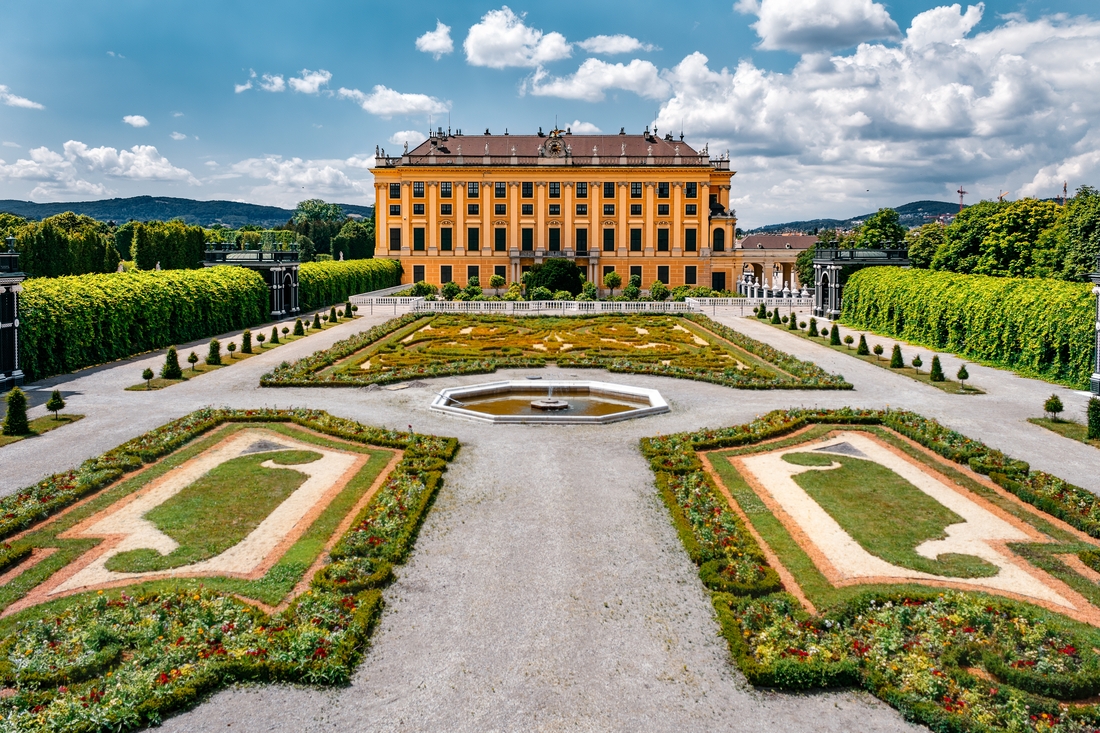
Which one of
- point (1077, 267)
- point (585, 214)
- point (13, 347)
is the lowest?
point (13, 347)

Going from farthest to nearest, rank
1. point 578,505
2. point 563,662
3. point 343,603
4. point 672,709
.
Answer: point 578,505 < point 343,603 < point 563,662 < point 672,709

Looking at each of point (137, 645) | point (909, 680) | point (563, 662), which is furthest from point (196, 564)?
point (909, 680)

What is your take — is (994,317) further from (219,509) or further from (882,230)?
(882,230)

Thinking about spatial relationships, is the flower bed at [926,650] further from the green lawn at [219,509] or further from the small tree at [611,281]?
the small tree at [611,281]

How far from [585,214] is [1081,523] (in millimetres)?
74118

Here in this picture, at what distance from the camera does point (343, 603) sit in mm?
12711

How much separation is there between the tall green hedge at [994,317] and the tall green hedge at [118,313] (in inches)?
1579

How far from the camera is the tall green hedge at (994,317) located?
31.9 metres

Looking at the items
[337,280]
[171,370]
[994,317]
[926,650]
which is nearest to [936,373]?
[994,317]

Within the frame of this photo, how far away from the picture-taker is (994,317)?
37.5m

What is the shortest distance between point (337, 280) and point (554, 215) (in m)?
29.0

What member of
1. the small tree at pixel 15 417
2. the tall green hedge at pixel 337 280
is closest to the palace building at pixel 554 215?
the tall green hedge at pixel 337 280

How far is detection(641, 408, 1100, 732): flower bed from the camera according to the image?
33.1 ft

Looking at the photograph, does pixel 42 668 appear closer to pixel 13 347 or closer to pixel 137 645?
pixel 137 645
